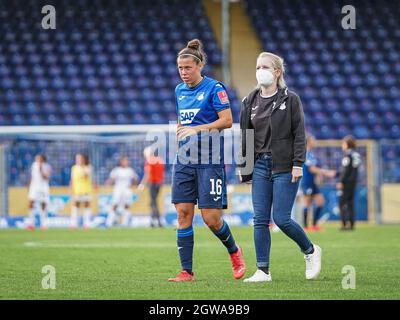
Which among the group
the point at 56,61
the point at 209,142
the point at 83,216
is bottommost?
the point at 83,216

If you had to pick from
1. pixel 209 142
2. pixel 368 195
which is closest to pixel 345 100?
pixel 368 195

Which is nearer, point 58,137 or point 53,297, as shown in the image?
point 53,297

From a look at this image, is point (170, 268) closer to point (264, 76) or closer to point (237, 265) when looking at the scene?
point (237, 265)

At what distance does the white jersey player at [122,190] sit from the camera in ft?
86.9

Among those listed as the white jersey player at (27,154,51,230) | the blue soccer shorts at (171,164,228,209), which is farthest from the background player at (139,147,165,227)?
the blue soccer shorts at (171,164,228,209)

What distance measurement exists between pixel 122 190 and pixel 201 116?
16906mm

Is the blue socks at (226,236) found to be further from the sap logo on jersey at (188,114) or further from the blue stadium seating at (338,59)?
the blue stadium seating at (338,59)

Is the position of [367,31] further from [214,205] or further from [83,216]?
[214,205]

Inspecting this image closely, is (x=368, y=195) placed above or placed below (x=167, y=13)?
below

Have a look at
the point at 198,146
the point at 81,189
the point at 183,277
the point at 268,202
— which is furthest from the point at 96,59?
the point at 268,202

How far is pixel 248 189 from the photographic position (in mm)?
26984

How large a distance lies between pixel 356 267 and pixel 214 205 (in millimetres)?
2800
